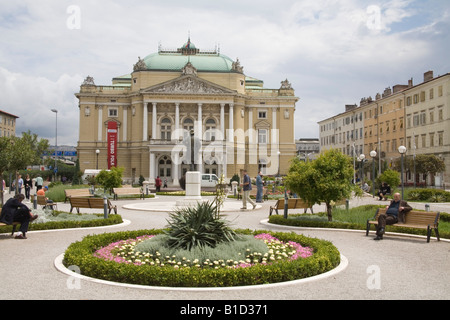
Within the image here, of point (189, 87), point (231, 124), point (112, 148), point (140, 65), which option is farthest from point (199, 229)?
point (140, 65)

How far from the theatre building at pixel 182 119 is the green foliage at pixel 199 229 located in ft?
165

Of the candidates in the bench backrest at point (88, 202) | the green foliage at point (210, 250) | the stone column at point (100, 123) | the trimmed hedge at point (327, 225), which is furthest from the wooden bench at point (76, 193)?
the stone column at point (100, 123)

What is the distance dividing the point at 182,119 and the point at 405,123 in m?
31.7

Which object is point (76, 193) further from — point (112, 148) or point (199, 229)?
point (112, 148)

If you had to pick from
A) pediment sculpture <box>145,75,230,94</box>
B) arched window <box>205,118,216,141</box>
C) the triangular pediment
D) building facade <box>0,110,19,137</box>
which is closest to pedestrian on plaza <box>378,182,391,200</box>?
arched window <box>205,118,216,141</box>

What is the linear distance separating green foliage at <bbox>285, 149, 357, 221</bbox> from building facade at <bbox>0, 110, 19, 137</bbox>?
3317 inches

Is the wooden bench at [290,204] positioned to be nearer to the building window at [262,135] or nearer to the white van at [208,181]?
the white van at [208,181]

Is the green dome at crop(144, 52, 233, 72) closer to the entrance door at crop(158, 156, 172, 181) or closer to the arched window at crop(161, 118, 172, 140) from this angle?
the arched window at crop(161, 118, 172, 140)

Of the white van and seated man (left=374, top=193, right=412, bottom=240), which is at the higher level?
the white van

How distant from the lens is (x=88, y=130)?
6594 centimetres

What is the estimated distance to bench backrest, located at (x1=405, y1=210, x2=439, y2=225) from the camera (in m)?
13.0

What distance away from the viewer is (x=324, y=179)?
1579 centimetres

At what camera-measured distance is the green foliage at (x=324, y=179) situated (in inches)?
622

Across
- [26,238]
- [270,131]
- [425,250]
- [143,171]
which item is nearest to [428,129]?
[270,131]
